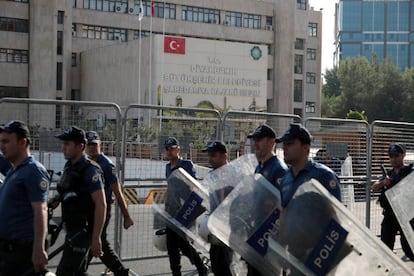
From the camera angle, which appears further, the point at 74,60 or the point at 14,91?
the point at 74,60

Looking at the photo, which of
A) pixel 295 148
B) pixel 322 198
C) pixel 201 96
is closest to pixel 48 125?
pixel 295 148

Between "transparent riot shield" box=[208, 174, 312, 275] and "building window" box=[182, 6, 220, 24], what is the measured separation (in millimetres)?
62189

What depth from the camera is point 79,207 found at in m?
5.82

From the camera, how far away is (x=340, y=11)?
155625 mm

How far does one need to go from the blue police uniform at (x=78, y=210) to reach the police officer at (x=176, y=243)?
5.71ft

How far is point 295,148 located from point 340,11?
513ft

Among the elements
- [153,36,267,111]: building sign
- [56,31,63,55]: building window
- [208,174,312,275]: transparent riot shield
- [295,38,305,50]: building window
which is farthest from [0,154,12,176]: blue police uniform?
[295,38,305,50]: building window

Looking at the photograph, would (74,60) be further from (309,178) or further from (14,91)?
(309,178)

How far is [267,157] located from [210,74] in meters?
53.0

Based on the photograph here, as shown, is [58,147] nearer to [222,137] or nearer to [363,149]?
[222,137]

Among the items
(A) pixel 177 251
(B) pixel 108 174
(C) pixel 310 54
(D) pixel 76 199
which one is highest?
(C) pixel 310 54

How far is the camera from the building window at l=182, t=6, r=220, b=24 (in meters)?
66.2

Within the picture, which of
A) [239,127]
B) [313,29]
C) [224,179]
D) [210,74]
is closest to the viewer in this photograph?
[224,179]

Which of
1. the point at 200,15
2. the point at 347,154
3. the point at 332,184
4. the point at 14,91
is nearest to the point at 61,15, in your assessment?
the point at 14,91
